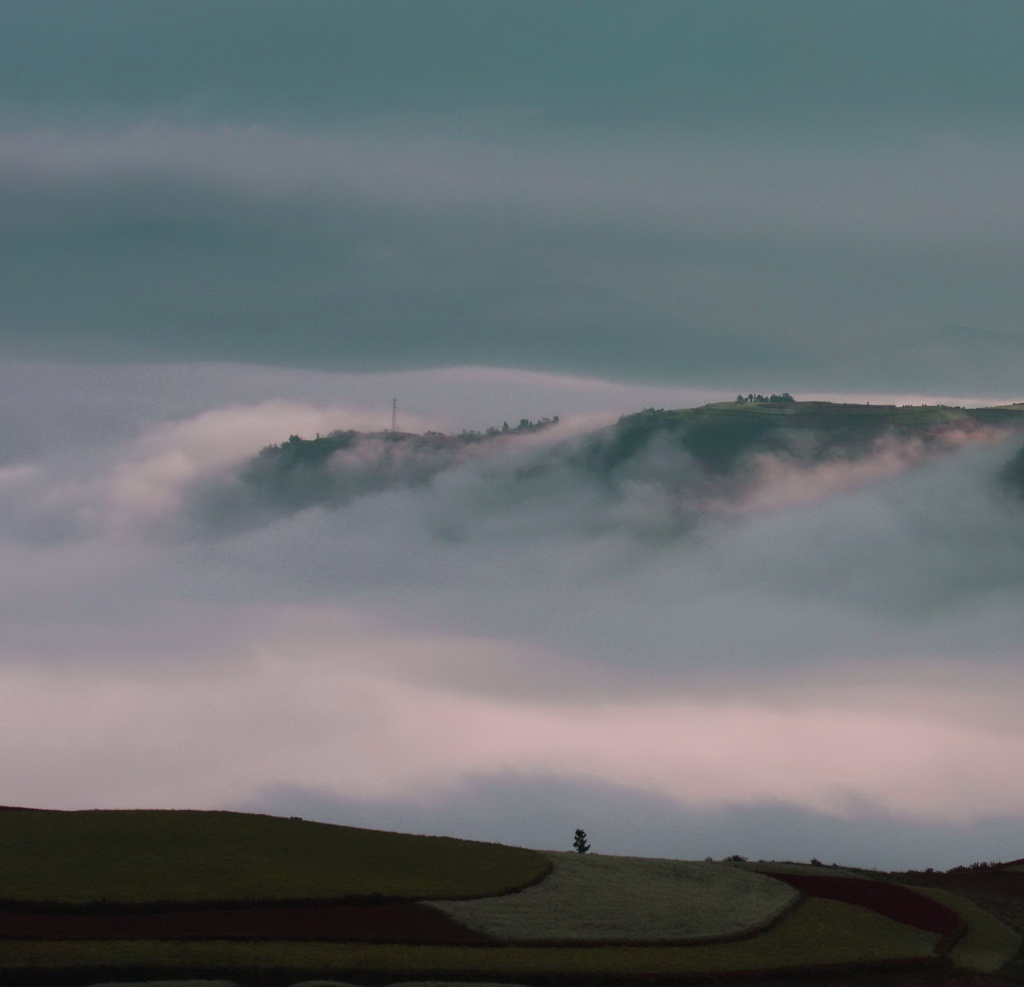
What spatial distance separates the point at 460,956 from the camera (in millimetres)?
51312

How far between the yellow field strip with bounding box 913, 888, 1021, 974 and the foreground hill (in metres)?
0.16

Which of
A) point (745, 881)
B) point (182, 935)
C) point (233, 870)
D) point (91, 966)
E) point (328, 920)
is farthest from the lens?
point (745, 881)

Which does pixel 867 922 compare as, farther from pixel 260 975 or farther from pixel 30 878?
pixel 30 878

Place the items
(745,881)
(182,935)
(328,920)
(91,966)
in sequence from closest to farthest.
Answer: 1. (91,966)
2. (182,935)
3. (328,920)
4. (745,881)

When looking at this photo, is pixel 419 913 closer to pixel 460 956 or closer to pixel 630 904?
pixel 460 956

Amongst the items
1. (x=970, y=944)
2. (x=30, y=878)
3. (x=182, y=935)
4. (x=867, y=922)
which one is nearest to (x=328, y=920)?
(x=182, y=935)

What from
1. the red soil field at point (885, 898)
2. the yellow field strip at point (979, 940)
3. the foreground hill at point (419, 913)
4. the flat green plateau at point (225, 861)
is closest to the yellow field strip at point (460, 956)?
the foreground hill at point (419, 913)

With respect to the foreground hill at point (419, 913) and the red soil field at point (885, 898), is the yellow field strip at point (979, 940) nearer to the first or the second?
the foreground hill at point (419, 913)

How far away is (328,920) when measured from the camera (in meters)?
55.2

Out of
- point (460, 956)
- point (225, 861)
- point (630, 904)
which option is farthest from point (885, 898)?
point (225, 861)

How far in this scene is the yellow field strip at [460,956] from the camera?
47781 mm

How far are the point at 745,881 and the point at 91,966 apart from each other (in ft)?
121

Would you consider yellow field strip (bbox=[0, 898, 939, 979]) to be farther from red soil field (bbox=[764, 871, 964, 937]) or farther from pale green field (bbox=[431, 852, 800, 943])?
red soil field (bbox=[764, 871, 964, 937])

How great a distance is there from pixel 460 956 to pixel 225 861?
17029 mm
